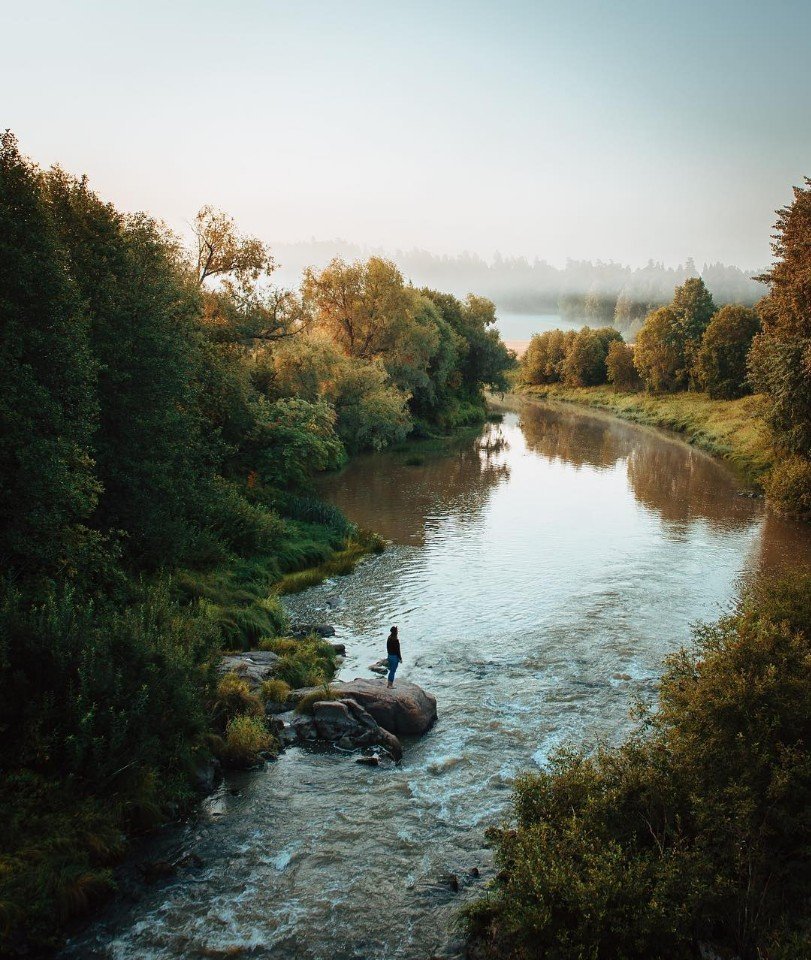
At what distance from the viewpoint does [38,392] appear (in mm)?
12984

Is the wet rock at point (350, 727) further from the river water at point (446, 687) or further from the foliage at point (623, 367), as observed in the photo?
the foliage at point (623, 367)

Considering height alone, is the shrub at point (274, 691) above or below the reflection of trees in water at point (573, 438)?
below

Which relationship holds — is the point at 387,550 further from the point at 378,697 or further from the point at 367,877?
the point at 367,877

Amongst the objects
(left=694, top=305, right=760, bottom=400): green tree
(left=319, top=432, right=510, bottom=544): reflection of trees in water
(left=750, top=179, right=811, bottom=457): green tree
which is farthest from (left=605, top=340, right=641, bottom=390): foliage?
(left=750, top=179, right=811, bottom=457): green tree

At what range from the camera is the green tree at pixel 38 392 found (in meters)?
12.7

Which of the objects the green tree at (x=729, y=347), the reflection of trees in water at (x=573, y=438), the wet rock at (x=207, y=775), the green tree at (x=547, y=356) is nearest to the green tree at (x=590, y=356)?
the green tree at (x=547, y=356)

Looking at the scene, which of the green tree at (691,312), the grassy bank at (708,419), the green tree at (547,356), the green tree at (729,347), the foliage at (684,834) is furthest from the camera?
the green tree at (547,356)

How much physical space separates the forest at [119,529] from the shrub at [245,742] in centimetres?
4

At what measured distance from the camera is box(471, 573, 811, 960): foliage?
7617 millimetres

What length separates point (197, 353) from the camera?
21.5 m

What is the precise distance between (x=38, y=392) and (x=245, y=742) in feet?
24.8

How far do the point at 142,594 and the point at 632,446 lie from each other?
52.6m

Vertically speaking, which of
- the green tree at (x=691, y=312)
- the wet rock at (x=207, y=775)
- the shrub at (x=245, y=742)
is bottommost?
the wet rock at (x=207, y=775)

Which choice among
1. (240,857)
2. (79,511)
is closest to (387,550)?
(79,511)
